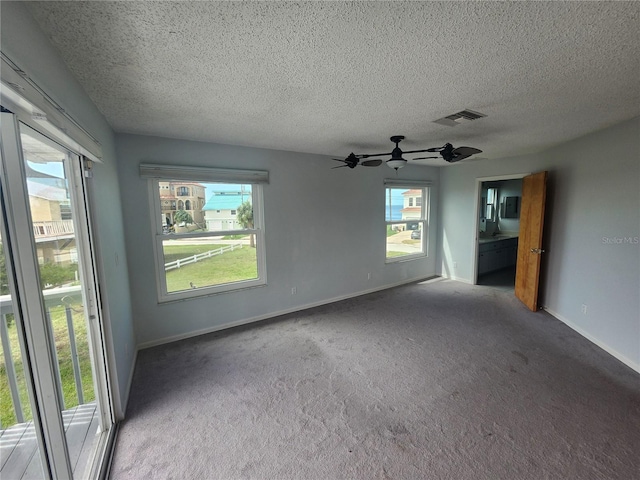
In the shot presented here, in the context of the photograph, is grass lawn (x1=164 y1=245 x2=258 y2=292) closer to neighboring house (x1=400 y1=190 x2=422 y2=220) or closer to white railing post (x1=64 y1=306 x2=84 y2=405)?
white railing post (x1=64 y1=306 x2=84 y2=405)

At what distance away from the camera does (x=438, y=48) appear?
1391mm

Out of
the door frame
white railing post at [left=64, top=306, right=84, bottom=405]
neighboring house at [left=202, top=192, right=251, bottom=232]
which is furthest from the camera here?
the door frame

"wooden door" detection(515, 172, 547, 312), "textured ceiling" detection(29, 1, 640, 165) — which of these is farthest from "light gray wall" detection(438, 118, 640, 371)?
"textured ceiling" detection(29, 1, 640, 165)

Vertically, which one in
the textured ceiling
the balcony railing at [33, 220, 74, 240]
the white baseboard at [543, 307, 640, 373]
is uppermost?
the textured ceiling

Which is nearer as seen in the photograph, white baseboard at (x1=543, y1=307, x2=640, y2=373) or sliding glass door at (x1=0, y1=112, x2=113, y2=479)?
sliding glass door at (x1=0, y1=112, x2=113, y2=479)

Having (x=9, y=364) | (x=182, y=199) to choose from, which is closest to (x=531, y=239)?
(x=182, y=199)

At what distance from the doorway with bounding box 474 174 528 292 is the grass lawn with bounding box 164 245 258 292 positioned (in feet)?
13.4

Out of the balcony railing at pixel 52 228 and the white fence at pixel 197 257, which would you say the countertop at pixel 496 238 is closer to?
the white fence at pixel 197 257

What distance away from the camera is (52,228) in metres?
1.45

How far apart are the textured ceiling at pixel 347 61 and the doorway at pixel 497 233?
125 inches

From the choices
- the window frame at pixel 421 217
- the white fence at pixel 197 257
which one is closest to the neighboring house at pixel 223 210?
the white fence at pixel 197 257

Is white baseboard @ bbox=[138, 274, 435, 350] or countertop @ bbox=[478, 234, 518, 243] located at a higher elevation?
countertop @ bbox=[478, 234, 518, 243]

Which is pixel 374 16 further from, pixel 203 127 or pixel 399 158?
pixel 203 127

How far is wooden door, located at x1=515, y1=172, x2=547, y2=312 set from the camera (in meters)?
3.73
